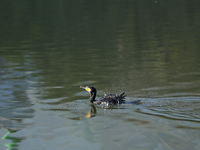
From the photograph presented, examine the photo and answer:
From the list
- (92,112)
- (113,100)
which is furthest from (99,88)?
(92,112)

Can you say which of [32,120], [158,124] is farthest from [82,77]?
[158,124]

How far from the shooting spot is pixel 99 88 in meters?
15.1

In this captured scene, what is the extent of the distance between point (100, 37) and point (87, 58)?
943 centimetres

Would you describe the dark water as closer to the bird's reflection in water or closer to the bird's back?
the bird's reflection in water

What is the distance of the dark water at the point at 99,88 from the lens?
32.5 ft

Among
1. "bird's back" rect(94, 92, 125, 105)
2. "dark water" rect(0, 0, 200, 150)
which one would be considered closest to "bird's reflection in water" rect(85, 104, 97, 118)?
"dark water" rect(0, 0, 200, 150)

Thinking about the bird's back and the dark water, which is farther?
the bird's back

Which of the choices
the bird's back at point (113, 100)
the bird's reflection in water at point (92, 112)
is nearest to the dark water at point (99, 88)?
the bird's reflection in water at point (92, 112)

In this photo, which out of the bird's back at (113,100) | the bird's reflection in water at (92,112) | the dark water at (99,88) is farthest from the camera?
the bird's back at (113,100)

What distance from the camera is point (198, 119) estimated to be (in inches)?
424

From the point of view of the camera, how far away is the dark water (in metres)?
9.91

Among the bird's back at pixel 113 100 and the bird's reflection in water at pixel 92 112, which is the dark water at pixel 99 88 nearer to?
the bird's reflection in water at pixel 92 112

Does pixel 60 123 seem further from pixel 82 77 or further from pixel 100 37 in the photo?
pixel 100 37

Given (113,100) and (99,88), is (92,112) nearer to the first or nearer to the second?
(113,100)
